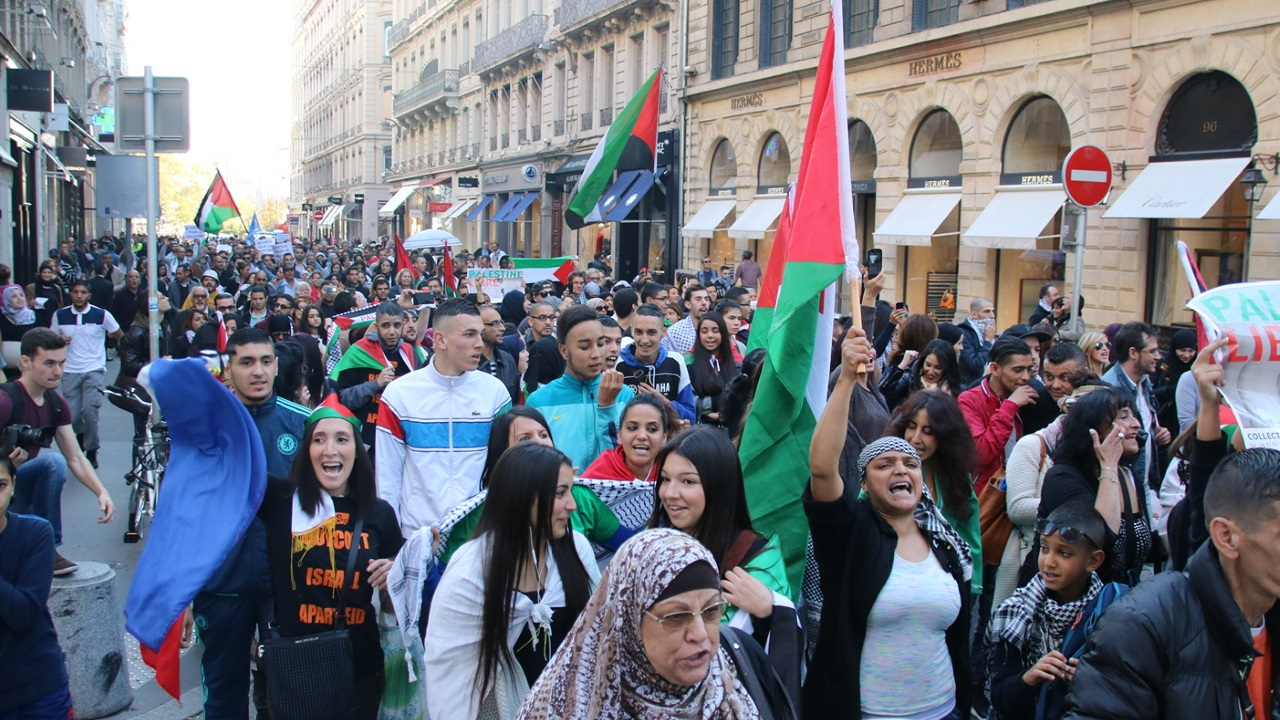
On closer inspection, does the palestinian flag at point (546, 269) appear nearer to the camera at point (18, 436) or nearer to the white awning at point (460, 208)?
the camera at point (18, 436)

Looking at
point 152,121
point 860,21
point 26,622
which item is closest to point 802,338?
point 26,622

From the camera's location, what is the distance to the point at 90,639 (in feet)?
18.5

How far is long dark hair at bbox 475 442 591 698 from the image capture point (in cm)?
332

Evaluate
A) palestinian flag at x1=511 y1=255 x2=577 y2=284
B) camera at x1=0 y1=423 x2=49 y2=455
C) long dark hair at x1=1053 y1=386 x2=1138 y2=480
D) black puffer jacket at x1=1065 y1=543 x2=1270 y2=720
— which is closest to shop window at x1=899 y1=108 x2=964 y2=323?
palestinian flag at x1=511 y1=255 x2=577 y2=284

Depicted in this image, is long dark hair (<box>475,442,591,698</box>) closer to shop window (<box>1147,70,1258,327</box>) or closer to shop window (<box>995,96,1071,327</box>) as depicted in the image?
shop window (<box>1147,70,1258,327</box>)

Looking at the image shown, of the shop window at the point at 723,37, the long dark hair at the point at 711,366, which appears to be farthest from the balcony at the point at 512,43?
the long dark hair at the point at 711,366

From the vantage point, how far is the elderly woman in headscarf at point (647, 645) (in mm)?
2420

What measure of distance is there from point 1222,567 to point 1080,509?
52.3 inches

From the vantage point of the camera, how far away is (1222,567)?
9.11 ft

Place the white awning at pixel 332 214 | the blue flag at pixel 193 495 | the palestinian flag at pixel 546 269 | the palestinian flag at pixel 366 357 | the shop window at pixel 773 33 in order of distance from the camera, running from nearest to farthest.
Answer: the blue flag at pixel 193 495 → the palestinian flag at pixel 366 357 → the palestinian flag at pixel 546 269 → the shop window at pixel 773 33 → the white awning at pixel 332 214

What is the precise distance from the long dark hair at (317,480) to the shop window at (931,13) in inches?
694

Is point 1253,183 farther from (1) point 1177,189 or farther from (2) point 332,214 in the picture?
(2) point 332,214

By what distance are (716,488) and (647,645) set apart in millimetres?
1097

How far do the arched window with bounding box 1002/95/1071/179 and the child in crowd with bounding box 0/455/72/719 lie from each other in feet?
52.6
